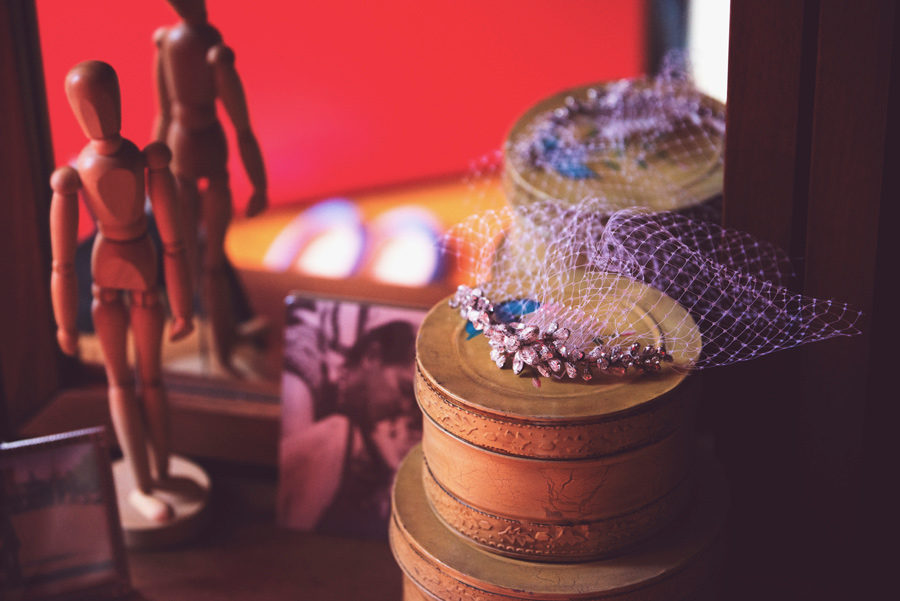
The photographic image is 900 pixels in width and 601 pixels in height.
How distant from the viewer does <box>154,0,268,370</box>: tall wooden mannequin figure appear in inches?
71.7

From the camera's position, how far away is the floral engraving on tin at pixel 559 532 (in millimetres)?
1345

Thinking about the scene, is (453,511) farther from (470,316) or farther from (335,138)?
(335,138)

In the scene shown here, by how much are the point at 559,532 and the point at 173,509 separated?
2.57 feet

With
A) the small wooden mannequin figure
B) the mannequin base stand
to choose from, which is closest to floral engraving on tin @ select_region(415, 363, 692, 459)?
the small wooden mannequin figure

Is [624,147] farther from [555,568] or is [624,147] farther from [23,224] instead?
[23,224]

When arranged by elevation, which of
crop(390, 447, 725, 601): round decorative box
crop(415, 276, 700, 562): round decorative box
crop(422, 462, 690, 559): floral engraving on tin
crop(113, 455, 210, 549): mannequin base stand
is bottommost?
crop(113, 455, 210, 549): mannequin base stand

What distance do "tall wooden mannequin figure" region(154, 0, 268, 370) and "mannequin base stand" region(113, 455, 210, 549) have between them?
0.47m

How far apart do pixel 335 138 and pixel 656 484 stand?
2.20 m

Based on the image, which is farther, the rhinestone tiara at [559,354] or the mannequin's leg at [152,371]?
the mannequin's leg at [152,371]

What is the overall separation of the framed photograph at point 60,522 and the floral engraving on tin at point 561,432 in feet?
2.17

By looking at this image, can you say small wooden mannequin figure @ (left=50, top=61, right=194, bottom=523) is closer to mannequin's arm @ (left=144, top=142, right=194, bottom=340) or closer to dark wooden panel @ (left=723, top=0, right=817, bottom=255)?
mannequin's arm @ (left=144, top=142, right=194, bottom=340)

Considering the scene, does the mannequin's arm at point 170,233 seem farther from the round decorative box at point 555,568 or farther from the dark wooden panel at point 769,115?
the dark wooden panel at point 769,115


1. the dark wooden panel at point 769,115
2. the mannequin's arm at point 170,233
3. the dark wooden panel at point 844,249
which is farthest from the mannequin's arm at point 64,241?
the dark wooden panel at point 844,249

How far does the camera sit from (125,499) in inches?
72.1
